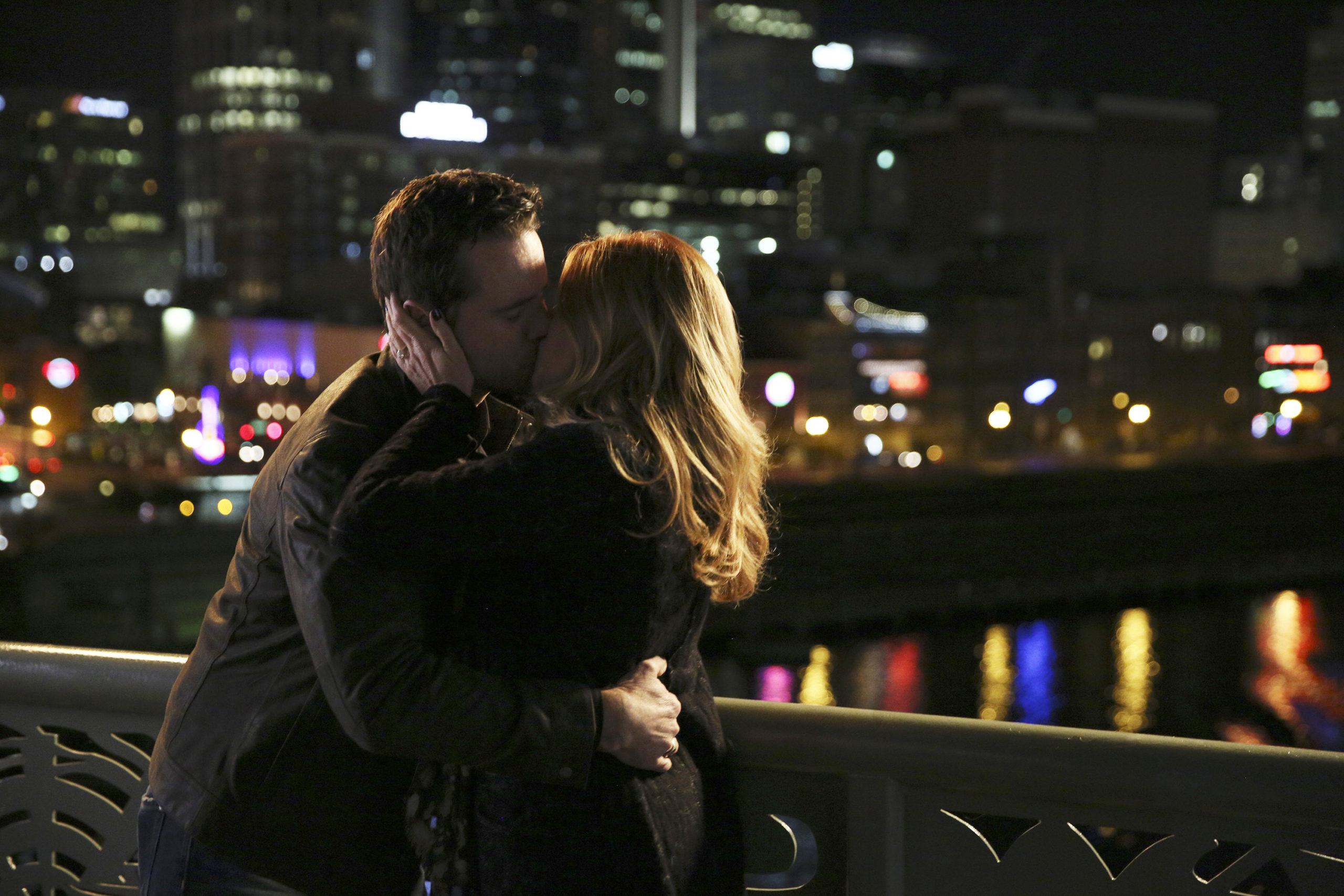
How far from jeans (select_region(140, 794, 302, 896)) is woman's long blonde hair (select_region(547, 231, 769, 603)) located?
27.8 inches

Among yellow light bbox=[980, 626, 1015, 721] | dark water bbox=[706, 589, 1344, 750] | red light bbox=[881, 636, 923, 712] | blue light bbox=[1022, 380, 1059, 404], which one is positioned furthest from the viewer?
blue light bbox=[1022, 380, 1059, 404]

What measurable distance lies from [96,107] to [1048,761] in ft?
283

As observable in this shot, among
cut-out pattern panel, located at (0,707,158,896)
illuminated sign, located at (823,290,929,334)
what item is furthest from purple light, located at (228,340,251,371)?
cut-out pattern panel, located at (0,707,158,896)

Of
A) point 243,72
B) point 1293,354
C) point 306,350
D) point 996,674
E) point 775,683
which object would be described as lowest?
point 996,674

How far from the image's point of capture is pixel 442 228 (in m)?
1.57

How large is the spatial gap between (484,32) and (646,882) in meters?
106

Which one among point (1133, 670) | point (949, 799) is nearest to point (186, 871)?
point (949, 799)

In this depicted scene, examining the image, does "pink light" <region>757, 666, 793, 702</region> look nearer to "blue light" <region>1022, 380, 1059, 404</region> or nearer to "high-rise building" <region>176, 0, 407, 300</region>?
"blue light" <region>1022, 380, 1059, 404</region>

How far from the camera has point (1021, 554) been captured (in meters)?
34.8

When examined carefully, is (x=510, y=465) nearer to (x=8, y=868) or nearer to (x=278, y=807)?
(x=278, y=807)

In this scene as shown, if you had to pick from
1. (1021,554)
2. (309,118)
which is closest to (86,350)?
(309,118)

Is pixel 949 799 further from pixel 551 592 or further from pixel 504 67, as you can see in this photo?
pixel 504 67

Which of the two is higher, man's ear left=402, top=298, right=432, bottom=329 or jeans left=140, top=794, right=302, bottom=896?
man's ear left=402, top=298, right=432, bottom=329

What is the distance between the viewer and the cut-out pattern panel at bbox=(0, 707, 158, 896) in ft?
7.80
